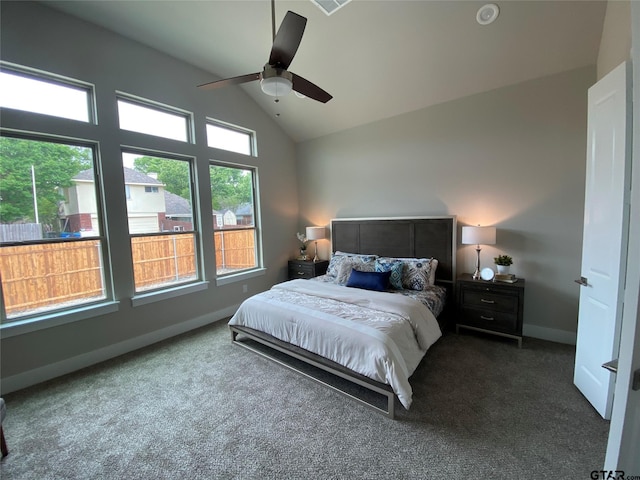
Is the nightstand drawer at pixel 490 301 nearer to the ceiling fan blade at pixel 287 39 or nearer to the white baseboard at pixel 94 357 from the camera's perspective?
the ceiling fan blade at pixel 287 39

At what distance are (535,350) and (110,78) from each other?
5539 mm

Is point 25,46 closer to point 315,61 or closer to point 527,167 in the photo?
point 315,61

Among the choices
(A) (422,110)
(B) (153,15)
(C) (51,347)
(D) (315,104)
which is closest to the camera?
(C) (51,347)

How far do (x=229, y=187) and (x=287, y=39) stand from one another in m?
2.77

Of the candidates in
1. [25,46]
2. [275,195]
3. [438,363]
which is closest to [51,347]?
[25,46]

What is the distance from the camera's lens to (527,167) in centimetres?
319

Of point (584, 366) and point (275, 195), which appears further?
point (275, 195)

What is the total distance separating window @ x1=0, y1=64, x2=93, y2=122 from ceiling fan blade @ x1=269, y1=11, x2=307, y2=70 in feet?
7.52

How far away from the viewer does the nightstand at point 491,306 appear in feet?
9.82

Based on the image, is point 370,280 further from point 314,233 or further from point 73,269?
point 73,269

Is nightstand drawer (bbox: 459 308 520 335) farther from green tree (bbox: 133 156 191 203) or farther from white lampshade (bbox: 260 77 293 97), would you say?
green tree (bbox: 133 156 191 203)

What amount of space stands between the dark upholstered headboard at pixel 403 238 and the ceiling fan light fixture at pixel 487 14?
6.77 feet

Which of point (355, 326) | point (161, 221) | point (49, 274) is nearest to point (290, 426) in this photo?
point (355, 326)

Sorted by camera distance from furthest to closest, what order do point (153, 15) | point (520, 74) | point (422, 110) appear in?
1. point (422, 110)
2. point (520, 74)
3. point (153, 15)
